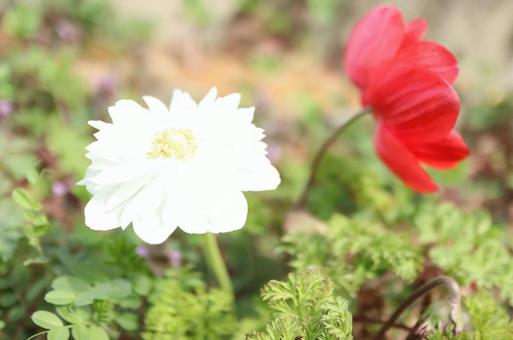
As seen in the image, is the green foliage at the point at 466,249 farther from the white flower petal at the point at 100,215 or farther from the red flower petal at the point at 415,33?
the white flower petal at the point at 100,215

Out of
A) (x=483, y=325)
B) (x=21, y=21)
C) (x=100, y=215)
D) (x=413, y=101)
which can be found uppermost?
(x=21, y=21)

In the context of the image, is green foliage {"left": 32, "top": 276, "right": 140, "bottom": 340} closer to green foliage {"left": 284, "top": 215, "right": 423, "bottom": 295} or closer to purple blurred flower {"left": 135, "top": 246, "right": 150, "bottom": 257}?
purple blurred flower {"left": 135, "top": 246, "right": 150, "bottom": 257}

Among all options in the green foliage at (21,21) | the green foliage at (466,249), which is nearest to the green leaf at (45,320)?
the green foliage at (466,249)

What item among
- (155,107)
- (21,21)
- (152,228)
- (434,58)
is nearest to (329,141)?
(434,58)

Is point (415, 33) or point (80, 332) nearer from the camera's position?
point (80, 332)

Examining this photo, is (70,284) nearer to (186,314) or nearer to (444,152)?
(186,314)

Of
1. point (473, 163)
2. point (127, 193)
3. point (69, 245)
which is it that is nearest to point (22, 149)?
point (69, 245)

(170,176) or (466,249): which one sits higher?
(170,176)
